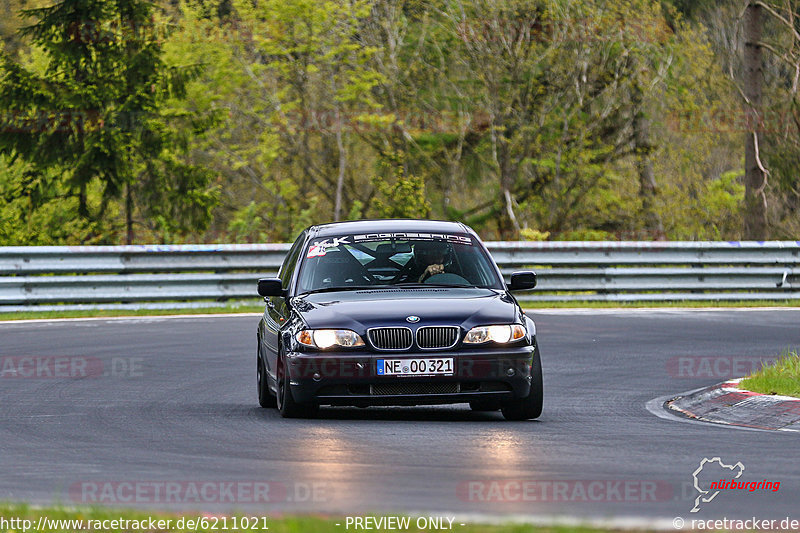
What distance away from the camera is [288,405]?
34.6ft

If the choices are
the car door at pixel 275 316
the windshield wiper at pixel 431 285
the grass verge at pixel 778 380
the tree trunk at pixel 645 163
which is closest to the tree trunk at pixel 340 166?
the tree trunk at pixel 645 163

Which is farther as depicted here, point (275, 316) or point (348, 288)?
point (275, 316)

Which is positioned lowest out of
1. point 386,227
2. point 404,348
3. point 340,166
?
point 340,166

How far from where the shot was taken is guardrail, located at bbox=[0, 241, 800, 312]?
71.8 ft

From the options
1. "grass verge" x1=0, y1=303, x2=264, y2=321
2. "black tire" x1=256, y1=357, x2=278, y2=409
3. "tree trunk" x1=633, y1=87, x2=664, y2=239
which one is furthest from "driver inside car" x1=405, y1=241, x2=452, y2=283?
"tree trunk" x1=633, y1=87, x2=664, y2=239

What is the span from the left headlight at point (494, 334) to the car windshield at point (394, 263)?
41.7 inches

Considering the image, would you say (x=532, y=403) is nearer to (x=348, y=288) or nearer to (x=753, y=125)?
(x=348, y=288)

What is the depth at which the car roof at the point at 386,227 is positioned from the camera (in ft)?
39.0

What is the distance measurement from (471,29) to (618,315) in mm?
17192

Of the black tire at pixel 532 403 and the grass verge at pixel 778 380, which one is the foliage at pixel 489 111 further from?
the black tire at pixel 532 403

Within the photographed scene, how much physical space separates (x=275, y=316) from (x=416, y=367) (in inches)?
74.9

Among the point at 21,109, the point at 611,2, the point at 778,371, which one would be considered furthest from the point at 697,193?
the point at 778,371

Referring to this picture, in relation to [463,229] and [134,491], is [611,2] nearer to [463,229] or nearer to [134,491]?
[463,229]

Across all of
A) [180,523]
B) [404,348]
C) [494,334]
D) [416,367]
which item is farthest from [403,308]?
[180,523]
